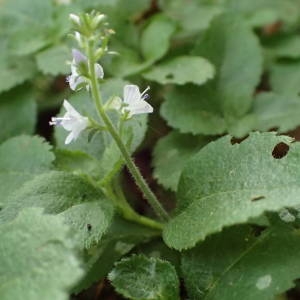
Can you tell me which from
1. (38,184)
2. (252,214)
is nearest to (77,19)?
(38,184)

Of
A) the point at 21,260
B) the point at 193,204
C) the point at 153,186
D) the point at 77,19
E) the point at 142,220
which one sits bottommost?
the point at 153,186

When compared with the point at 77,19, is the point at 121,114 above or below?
below

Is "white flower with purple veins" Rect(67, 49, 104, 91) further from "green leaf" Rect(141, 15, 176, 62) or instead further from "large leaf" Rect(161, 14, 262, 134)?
"green leaf" Rect(141, 15, 176, 62)

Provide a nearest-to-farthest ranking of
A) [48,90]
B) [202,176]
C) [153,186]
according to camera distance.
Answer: [202,176], [153,186], [48,90]

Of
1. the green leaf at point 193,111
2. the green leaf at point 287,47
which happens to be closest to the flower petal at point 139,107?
the green leaf at point 193,111

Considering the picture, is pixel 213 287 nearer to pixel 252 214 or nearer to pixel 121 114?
pixel 252 214

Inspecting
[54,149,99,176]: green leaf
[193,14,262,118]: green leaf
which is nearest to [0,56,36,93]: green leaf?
[54,149,99,176]: green leaf

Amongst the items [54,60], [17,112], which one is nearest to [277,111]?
[54,60]

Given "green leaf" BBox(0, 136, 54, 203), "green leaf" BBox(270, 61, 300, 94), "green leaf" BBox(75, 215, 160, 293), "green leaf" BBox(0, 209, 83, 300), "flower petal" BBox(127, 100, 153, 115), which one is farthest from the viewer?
"green leaf" BBox(270, 61, 300, 94)
